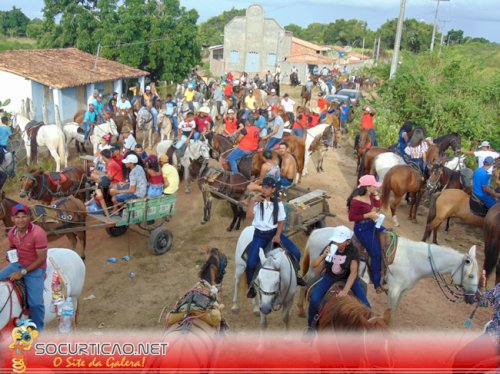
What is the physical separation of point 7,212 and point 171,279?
3202mm

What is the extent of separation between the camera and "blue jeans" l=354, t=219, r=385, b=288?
23.5 ft

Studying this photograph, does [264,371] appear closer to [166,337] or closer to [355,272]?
[355,272]

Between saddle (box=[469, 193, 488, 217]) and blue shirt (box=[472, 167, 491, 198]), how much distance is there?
0.13 meters

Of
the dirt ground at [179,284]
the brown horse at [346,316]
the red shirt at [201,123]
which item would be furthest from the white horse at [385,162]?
the brown horse at [346,316]

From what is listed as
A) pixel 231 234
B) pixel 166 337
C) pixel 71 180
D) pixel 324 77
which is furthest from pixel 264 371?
pixel 324 77

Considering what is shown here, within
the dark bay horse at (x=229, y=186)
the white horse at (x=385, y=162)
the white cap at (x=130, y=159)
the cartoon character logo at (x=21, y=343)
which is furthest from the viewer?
the white horse at (x=385, y=162)

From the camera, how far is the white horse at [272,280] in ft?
19.9

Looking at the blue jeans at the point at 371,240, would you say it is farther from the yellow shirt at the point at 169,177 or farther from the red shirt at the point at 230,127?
the red shirt at the point at 230,127

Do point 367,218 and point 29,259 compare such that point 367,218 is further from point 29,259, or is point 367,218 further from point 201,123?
point 201,123

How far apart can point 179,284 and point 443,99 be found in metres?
13.8

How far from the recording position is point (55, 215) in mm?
8289

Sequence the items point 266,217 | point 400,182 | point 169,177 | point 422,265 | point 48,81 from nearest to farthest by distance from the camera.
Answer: point 266,217 < point 422,265 < point 169,177 < point 400,182 < point 48,81

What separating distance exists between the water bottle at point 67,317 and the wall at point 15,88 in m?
16.0

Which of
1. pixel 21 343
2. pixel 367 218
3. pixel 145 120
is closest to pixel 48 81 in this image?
pixel 145 120
